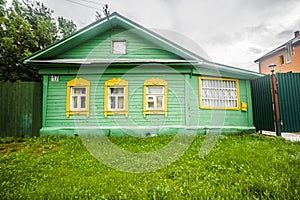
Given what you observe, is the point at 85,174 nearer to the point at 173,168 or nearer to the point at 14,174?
the point at 14,174

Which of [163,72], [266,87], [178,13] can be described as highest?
[178,13]

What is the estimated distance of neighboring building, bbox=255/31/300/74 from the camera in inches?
649

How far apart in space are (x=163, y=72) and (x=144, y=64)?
3.02 ft

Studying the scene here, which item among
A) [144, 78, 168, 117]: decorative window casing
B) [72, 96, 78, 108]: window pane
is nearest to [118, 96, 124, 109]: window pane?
[144, 78, 168, 117]: decorative window casing

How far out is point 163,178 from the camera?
293 centimetres

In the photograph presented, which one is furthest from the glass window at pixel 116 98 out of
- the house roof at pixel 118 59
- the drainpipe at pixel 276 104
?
the drainpipe at pixel 276 104

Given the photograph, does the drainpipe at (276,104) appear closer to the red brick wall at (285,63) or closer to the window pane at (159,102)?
the window pane at (159,102)

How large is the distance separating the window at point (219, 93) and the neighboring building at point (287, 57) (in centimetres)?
1209

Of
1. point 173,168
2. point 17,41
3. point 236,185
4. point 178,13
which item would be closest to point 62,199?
point 173,168

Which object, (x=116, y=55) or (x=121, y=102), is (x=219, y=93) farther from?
(x=116, y=55)

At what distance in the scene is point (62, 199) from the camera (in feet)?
7.20

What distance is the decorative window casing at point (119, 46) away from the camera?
8.59 meters

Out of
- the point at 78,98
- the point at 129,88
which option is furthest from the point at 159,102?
the point at 78,98

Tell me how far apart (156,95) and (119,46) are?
10.1ft
